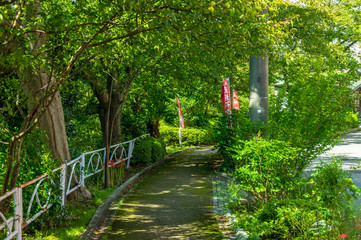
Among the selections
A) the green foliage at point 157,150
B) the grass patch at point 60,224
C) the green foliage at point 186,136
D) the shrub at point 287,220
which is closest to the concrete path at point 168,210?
the grass patch at point 60,224

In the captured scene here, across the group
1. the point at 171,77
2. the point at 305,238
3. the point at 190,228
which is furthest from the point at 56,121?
the point at 171,77

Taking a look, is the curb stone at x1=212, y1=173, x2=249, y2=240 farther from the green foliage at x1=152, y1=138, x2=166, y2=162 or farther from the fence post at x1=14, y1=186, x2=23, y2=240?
the green foliage at x1=152, y1=138, x2=166, y2=162

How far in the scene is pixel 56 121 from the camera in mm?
8898

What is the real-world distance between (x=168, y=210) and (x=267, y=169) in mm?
3475

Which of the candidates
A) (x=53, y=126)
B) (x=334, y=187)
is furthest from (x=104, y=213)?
(x=334, y=187)

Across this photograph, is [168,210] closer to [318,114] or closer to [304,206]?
[318,114]

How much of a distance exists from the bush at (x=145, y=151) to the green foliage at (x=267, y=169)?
945cm

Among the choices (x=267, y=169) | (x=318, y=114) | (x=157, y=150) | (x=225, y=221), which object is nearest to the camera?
(x=267, y=169)

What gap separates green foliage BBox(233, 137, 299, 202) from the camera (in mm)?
6250

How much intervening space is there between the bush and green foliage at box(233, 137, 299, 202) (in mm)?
9451

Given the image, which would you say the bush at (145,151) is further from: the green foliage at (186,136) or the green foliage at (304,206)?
the green foliage at (186,136)

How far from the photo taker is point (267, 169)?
250 inches

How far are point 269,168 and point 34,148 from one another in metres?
3.89

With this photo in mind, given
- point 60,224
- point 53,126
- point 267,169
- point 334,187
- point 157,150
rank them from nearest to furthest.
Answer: point 334,187 → point 267,169 → point 60,224 → point 53,126 → point 157,150
